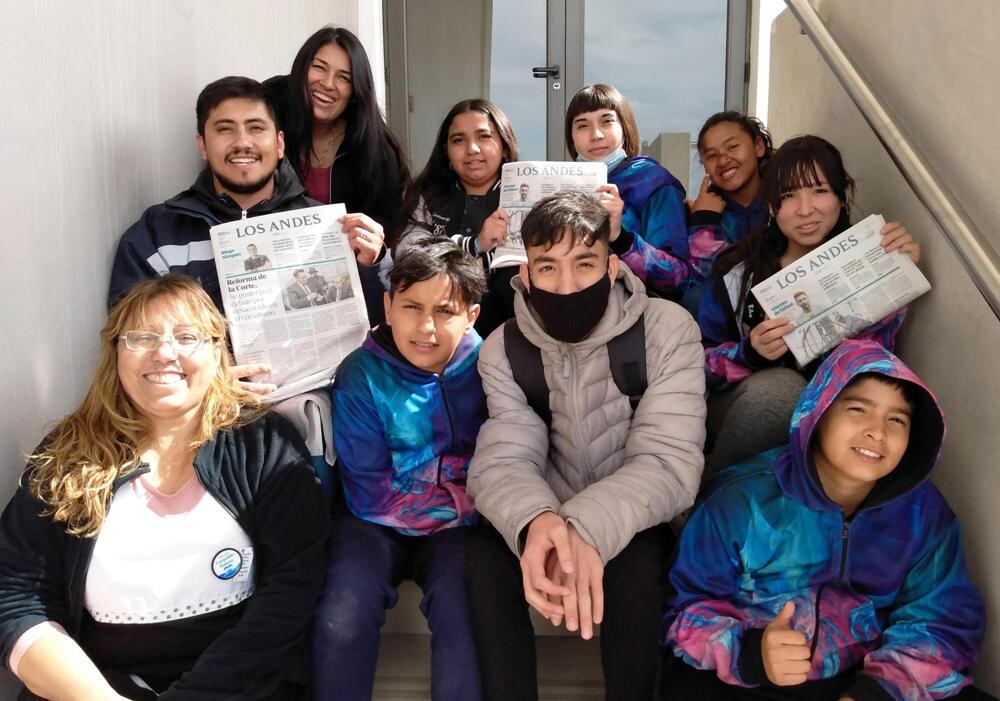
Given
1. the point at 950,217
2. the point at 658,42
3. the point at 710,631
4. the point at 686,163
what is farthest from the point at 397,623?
the point at 658,42

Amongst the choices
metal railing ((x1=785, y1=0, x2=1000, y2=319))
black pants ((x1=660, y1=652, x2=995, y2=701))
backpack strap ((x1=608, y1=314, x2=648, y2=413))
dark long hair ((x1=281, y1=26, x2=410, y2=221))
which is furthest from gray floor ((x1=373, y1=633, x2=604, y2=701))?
dark long hair ((x1=281, y1=26, x2=410, y2=221))

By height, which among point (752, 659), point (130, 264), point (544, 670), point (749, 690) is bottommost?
point (544, 670)

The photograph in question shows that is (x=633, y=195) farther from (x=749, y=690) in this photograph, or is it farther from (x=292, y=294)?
(x=749, y=690)

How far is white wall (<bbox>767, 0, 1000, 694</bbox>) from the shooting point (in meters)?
1.83

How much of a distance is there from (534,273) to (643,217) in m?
0.91

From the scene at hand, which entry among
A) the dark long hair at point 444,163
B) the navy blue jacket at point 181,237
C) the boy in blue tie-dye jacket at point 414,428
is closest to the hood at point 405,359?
the boy in blue tie-dye jacket at point 414,428

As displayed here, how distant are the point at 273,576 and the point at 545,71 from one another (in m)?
4.41

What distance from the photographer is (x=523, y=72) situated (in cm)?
567

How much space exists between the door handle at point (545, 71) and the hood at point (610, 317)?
12.3ft

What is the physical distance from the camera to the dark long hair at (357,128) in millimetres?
2924

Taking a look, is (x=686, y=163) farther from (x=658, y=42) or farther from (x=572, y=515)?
(x=572, y=515)

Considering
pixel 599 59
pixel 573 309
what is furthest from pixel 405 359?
pixel 599 59

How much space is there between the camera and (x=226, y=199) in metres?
2.52

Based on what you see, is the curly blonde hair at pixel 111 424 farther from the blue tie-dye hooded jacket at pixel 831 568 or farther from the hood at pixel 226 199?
the blue tie-dye hooded jacket at pixel 831 568
